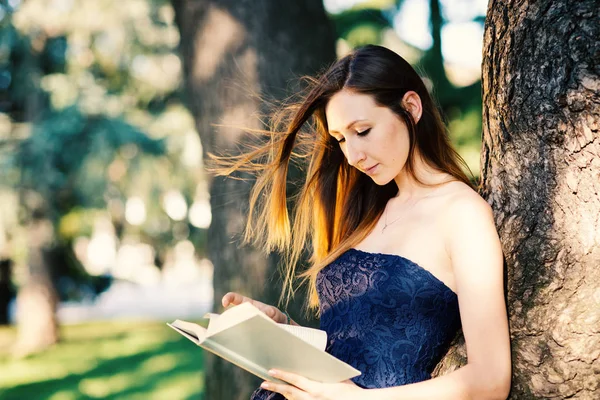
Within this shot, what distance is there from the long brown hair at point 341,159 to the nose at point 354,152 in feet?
0.52

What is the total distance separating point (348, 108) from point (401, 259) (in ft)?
1.67

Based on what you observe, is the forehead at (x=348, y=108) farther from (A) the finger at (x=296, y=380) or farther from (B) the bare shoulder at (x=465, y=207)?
(A) the finger at (x=296, y=380)

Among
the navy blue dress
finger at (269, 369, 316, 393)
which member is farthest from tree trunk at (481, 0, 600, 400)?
finger at (269, 369, 316, 393)

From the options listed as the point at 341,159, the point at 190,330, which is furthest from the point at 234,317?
the point at 341,159

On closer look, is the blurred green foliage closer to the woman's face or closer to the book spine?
the woman's face

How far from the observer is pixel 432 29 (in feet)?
19.1

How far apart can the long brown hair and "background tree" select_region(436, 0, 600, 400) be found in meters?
0.31

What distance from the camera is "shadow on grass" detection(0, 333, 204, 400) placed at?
28.0 ft

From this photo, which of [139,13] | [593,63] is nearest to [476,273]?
[593,63]

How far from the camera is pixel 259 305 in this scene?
8.18ft

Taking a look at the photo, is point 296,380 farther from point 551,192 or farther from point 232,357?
point 551,192

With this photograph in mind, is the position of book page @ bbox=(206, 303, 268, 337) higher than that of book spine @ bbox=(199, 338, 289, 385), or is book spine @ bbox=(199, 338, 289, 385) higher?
book page @ bbox=(206, 303, 268, 337)

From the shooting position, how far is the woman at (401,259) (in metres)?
1.85

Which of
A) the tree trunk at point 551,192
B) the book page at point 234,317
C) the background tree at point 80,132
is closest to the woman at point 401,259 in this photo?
the tree trunk at point 551,192
